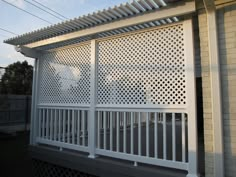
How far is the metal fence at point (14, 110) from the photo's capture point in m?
11.8

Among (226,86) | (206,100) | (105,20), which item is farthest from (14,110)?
(226,86)

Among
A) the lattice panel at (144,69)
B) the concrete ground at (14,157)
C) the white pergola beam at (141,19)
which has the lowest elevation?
the concrete ground at (14,157)

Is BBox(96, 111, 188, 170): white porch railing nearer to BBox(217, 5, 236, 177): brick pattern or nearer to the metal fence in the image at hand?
BBox(217, 5, 236, 177): brick pattern

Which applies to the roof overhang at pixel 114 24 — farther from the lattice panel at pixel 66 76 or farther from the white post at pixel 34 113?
the white post at pixel 34 113

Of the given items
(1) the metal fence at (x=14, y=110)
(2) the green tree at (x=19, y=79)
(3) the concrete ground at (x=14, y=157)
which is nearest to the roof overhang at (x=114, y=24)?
(3) the concrete ground at (x=14, y=157)

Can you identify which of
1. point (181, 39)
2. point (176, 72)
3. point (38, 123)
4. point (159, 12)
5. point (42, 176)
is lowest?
point (42, 176)

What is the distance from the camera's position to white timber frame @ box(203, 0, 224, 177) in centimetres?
328

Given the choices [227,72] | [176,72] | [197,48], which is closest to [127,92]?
[176,72]

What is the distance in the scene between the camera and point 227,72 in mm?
3383

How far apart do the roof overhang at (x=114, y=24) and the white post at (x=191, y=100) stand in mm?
356

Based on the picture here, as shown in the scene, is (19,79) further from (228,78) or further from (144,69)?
(228,78)

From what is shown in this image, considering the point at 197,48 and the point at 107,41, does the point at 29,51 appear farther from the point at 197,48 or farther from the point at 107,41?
the point at 197,48

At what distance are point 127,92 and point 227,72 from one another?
188cm

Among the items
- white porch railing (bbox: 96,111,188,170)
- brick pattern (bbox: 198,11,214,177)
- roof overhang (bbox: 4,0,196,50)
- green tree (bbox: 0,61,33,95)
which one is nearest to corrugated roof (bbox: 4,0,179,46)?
roof overhang (bbox: 4,0,196,50)
